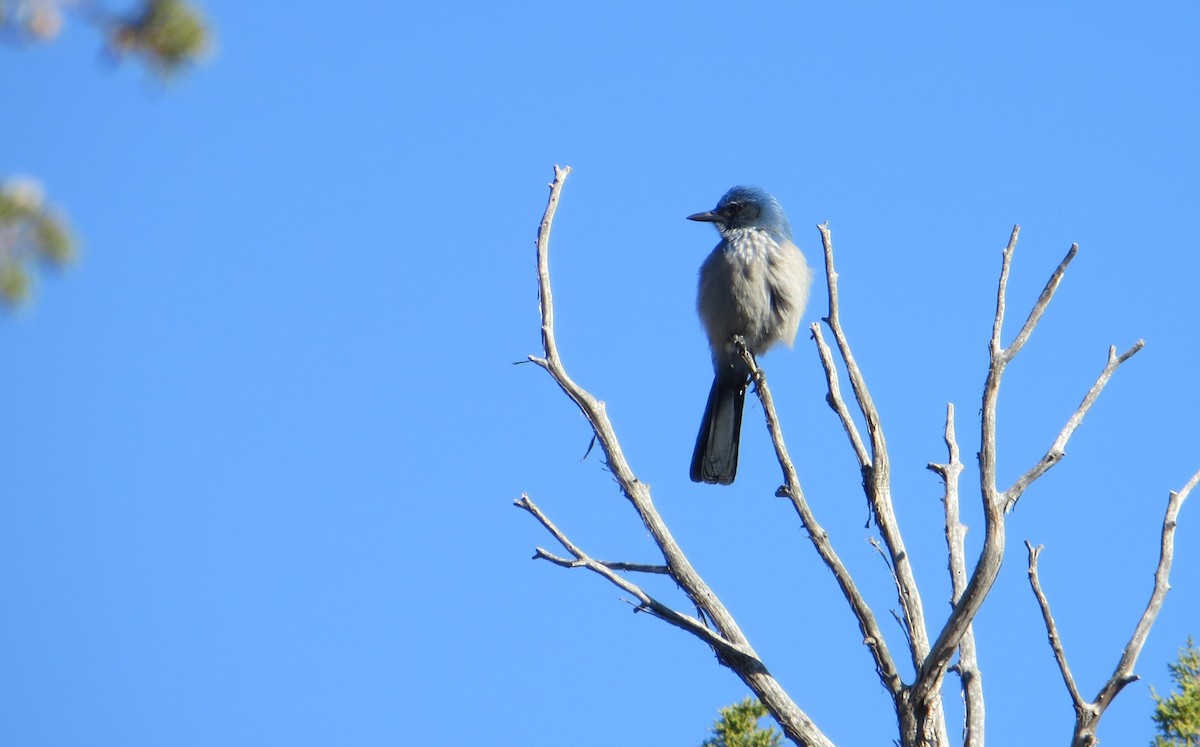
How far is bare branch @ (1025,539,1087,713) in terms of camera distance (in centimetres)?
410

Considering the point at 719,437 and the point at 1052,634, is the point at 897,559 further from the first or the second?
the point at 719,437

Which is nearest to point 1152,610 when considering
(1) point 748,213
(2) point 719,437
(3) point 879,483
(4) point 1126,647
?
(4) point 1126,647

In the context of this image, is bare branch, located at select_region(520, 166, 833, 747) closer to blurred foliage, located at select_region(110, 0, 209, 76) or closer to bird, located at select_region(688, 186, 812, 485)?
blurred foliage, located at select_region(110, 0, 209, 76)

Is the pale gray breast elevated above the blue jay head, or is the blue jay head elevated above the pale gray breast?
the blue jay head

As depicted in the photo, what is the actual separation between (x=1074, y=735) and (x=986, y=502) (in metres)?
0.72

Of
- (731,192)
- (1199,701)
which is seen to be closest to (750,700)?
(1199,701)

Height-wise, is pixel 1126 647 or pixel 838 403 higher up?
pixel 838 403

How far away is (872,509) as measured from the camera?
15.3 ft

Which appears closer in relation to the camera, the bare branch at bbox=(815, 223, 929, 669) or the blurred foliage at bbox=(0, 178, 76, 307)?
the blurred foliage at bbox=(0, 178, 76, 307)

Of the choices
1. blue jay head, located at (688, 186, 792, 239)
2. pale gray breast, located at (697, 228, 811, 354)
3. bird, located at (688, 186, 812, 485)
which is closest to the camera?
bird, located at (688, 186, 812, 485)

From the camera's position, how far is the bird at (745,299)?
7.20 meters

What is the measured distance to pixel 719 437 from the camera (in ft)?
22.6

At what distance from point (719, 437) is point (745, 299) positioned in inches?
33.7

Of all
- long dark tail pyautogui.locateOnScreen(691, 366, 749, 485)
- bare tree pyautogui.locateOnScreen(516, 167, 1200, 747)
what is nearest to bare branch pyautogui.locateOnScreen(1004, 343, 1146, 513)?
bare tree pyautogui.locateOnScreen(516, 167, 1200, 747)
